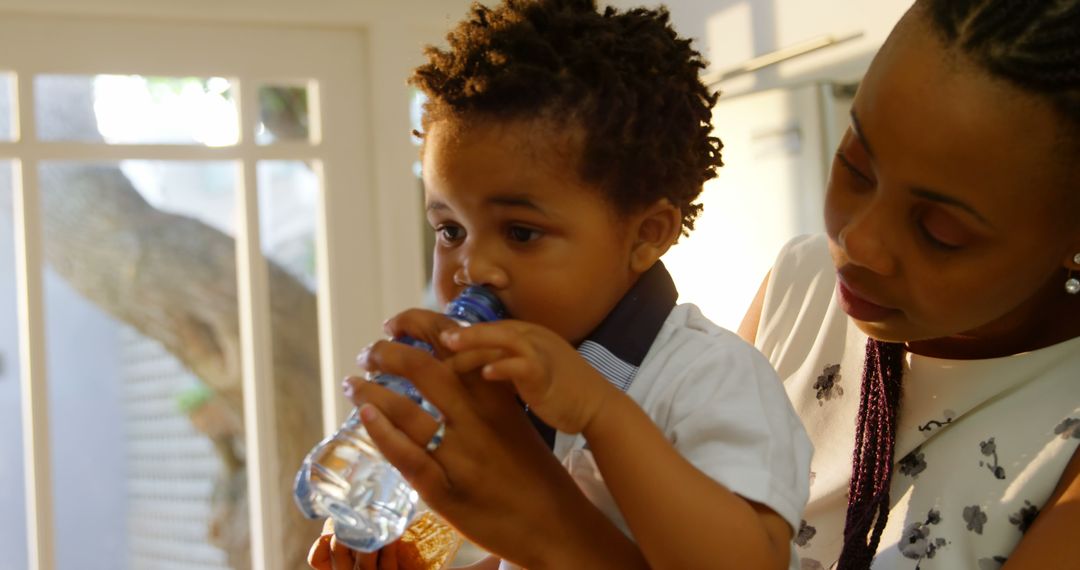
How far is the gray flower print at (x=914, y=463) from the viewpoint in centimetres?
113

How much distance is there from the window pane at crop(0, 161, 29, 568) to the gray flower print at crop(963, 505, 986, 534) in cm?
249

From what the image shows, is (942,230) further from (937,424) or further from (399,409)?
(399,409)

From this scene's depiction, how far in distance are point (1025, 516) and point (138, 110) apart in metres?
2.47

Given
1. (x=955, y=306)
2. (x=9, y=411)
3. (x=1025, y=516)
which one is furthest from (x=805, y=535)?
(x=9, y=411)

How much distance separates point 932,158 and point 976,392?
30cm

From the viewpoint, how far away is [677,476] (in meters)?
0.82

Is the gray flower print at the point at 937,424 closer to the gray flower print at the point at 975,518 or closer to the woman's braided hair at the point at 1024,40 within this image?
the gray flower print at the point at 975,518

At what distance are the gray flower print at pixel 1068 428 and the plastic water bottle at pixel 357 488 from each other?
0.55 m

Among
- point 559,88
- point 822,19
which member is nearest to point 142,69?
point 822,19

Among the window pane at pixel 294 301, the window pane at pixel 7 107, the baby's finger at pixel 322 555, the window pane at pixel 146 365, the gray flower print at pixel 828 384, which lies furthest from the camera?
the window pane at pixel 146 365

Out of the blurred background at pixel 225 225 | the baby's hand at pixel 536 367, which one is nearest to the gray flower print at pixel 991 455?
the baby's hand at pixel 536 367

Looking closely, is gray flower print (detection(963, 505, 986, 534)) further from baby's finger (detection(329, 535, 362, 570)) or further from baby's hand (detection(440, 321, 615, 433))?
baby's finger (detection(329, 535, 362, 570))

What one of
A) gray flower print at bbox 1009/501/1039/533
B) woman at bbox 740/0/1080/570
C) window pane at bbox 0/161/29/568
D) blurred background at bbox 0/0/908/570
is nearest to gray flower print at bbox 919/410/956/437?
woman at bbox 740/0/1080/570

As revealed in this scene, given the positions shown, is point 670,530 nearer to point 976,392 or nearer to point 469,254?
point 469,254
